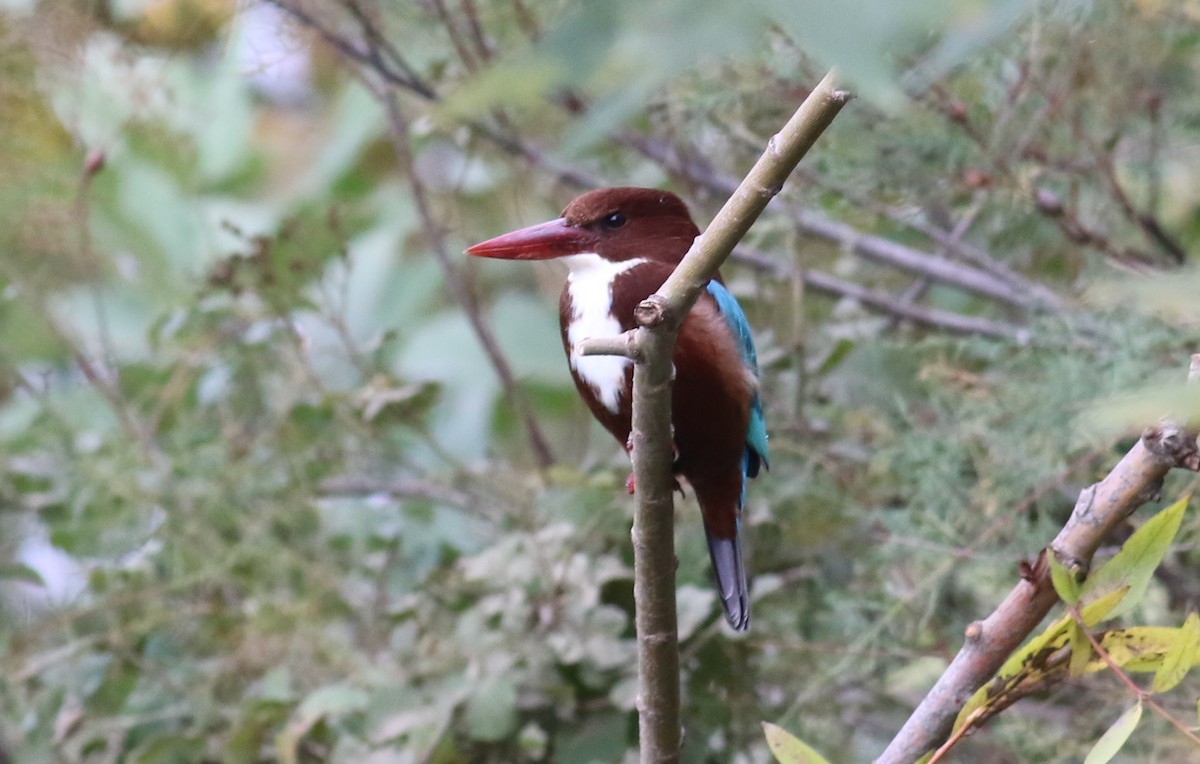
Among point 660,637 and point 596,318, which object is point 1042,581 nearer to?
point 660,637

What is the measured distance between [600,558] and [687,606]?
0.24 metres

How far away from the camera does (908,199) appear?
2.03m

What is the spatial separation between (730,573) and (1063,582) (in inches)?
29.3

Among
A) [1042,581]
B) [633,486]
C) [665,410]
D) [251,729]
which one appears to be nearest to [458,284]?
[251,729]

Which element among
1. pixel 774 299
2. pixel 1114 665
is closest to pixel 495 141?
pixel 774 299

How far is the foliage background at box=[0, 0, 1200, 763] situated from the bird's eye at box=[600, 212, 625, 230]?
0.83 feet

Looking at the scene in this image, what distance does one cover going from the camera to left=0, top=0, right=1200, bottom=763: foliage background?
A: 1.88m

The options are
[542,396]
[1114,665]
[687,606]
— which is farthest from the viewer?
[542,396]

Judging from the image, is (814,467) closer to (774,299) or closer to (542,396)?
(774,299)

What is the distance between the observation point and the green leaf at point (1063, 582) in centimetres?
93

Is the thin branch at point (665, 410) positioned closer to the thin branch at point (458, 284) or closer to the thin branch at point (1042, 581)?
the thin branch at point (1042, 581)

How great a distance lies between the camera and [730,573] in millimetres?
1653

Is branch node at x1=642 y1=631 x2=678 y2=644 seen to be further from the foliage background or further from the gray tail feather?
the foliage background

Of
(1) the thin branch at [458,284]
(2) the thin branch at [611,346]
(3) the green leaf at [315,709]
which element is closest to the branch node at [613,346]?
(2) the thin branch at [611,346]
